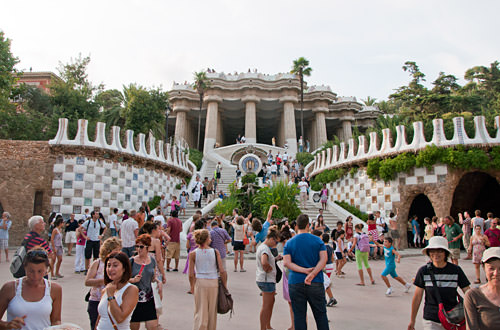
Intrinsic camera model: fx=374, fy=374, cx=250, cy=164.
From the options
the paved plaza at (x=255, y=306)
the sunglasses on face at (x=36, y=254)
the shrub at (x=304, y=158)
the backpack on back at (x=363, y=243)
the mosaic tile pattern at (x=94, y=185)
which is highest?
the shrub at (x=304, y=158)

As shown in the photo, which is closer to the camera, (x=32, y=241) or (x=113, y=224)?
(x=32, y=241)

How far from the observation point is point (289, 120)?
37844mm

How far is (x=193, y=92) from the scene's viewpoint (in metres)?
40.7

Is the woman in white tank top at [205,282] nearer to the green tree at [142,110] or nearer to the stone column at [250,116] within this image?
the green tree at [142,110]

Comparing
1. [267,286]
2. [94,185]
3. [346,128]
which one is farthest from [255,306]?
[346,128]

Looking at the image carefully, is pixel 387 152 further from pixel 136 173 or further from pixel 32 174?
pixel 32 174

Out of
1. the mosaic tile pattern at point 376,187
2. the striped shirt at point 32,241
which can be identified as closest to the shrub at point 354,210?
the mosaic tile pattern at point 376,187

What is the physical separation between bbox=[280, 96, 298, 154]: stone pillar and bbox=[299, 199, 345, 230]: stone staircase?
1739cm

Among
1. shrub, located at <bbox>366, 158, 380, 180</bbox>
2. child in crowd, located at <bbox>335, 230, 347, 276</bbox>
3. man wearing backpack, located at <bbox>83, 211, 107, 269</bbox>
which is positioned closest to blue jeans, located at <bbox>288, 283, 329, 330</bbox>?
child in crowd, located at <bbox>335, 230, 347, 276</bbox>

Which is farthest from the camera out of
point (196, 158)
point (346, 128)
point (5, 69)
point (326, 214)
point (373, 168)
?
point (346, 128)

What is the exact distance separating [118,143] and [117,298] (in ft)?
51.0

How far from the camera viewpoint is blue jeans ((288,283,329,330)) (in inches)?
162

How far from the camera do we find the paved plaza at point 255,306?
5.38 meters

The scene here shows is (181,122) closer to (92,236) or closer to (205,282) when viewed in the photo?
(92,236)
